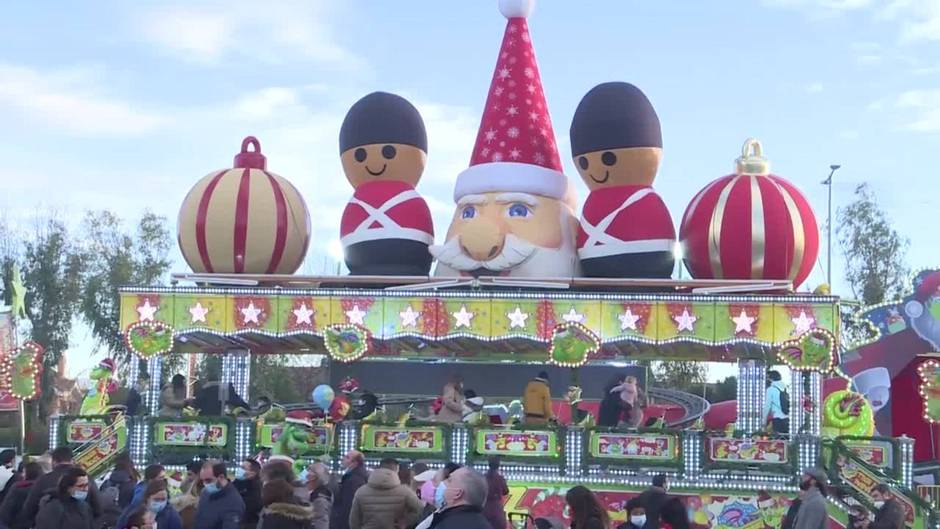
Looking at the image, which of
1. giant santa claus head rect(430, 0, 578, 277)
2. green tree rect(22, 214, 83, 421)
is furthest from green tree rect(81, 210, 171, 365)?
giant santa claus head rect(430, 0, 578, 277)

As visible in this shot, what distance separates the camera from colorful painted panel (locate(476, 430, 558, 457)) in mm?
17203

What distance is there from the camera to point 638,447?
17062 mm

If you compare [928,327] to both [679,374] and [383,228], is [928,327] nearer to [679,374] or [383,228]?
[383,228]

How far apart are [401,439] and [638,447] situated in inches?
126

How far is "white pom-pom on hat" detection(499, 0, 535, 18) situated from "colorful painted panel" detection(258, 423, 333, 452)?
298 inches

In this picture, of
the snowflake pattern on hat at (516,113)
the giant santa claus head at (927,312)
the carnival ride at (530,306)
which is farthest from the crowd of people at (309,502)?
the giant santa claus head at (927,312)

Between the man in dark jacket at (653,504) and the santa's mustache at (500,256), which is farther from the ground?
the santa's mustache at (500,256)

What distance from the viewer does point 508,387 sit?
2395 cm

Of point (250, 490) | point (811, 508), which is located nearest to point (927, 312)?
point (811, 508)

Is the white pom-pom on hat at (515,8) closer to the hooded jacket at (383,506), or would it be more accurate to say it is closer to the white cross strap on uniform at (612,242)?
the white cross strap on uniform at (612,242)

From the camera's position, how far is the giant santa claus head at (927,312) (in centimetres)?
2367

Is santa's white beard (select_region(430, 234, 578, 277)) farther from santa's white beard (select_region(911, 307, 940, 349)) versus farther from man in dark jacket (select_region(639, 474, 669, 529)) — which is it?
man in dark jacket (select_region(639, 474, 669, 529))

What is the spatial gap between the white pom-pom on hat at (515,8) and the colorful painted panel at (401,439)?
24.1ft

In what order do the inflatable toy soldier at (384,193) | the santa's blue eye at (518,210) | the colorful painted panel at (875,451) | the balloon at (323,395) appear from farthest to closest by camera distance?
the inflatable toy soldier at (384,193) → the santa's blue eye at (518,210) → the balloon at (323,395) → the colorful painted panel at (875,451)
